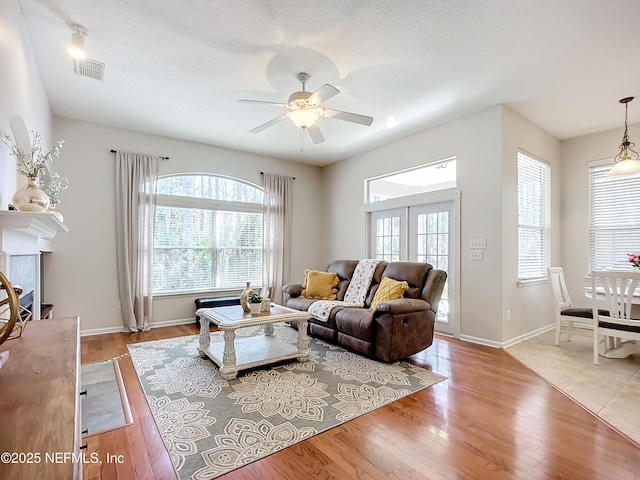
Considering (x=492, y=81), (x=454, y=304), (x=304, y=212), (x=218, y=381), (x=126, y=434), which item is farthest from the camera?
(x=304, y=212)

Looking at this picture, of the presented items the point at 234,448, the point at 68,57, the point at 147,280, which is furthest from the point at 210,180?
the point at 234,448

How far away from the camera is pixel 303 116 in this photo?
313 centimetres

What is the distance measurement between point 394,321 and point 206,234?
3.63 m

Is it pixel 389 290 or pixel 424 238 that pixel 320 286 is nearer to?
pixel 389 290

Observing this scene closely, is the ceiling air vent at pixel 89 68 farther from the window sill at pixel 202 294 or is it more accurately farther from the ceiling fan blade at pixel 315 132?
the window sill at pixel 202 294

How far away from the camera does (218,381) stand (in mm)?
2875

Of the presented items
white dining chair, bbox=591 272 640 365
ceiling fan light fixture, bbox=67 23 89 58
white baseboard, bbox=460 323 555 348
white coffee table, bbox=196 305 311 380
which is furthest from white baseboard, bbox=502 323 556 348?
ceiling fan light fixture, bbox=67 23 89 58

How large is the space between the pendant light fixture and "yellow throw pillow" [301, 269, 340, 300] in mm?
3698

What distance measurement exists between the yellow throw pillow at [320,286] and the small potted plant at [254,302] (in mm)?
1347

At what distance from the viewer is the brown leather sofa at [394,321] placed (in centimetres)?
328

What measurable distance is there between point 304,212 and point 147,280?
10.1 feet

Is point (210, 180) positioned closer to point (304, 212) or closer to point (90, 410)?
point (304, 212)

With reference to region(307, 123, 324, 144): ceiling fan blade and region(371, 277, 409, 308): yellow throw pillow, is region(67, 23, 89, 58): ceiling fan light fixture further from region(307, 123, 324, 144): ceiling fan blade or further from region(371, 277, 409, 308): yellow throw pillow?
region(371, 277, 409, 308): yellow throw pillow

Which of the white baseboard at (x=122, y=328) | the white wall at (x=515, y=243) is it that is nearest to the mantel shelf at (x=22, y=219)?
the white baseboard at (x=122, y=328)
